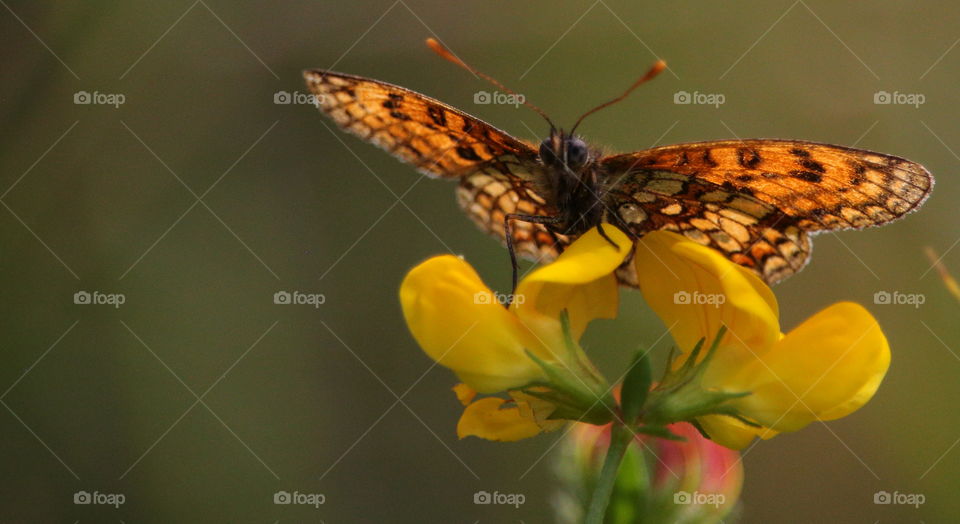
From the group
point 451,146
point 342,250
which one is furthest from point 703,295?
point 342,250

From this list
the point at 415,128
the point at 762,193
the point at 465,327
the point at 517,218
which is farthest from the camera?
the point at 415,128

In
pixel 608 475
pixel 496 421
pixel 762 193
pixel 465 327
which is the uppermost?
pixel 762 193

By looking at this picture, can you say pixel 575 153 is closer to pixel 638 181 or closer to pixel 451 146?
pixel 638 181

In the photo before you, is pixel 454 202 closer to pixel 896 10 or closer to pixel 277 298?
pixel 277 298

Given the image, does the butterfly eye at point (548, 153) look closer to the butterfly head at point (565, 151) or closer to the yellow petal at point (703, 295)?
the butterfly head at point (565, 151)

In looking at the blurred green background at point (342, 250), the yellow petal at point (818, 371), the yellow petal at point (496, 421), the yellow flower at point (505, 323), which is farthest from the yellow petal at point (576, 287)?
the blurred green background at point (342, 250)

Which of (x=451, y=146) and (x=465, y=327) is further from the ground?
(x=451, y=146)
